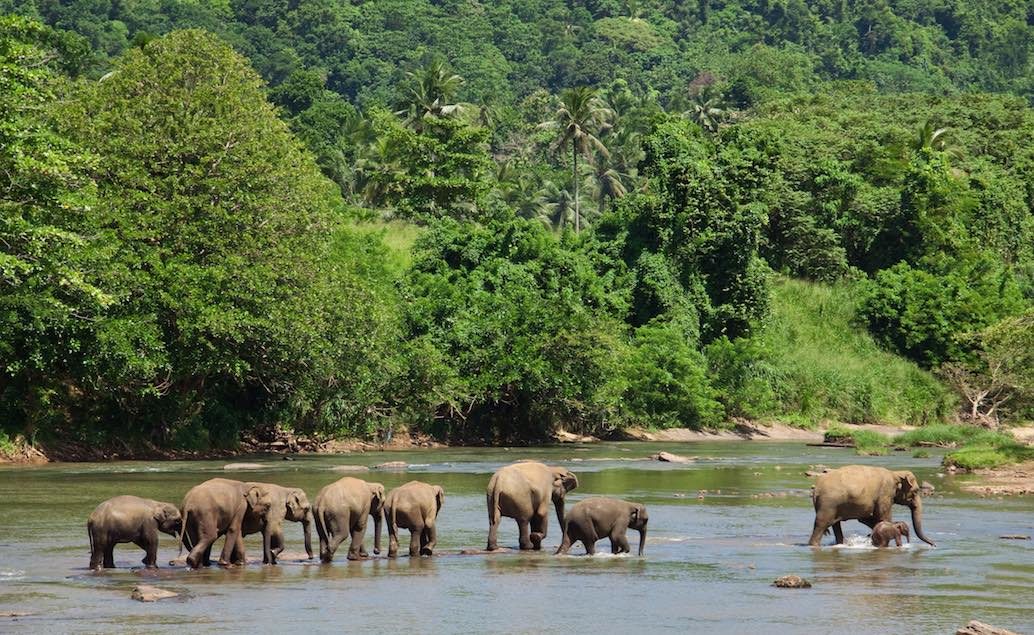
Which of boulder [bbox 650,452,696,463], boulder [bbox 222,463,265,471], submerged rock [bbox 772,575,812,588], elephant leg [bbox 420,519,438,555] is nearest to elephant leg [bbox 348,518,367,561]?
elephant leg [bbox 420,519,438,555]

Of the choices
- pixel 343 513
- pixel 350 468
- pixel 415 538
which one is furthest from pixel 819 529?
pixel 350 468

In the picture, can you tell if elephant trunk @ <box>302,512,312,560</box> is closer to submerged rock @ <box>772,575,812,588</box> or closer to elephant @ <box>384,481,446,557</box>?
elephant @ <box>384,481,446,557</box>

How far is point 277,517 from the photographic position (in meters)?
23.2

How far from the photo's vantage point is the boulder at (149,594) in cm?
1947

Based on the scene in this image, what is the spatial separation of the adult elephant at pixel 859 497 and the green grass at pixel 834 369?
1769 inches

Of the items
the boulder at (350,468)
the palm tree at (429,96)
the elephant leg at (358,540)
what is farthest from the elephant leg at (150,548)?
the palm tree at (429,96)

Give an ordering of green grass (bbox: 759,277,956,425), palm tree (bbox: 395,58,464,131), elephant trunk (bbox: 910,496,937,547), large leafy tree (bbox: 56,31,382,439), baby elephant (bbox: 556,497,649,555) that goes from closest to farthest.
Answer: baby elephant (bbox: 556,497,649,555)
elephant trunk (bbox: 910,496,937,547)
large leafy tree (bbox: 56,31,382,439)
green grass (bbox: 759,277,956,425)
palm tree (bbox: 395,58,464,131)

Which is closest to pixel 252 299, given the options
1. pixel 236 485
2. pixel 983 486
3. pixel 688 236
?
pixel 983 486

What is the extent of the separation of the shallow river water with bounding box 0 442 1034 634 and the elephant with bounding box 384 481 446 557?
332 millimetres

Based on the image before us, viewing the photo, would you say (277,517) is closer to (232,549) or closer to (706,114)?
(232,549)

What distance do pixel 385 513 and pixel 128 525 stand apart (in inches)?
153

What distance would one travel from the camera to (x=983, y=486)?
39.3m

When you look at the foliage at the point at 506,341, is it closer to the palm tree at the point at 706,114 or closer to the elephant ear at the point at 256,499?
the elephant ear at the point at 256,499

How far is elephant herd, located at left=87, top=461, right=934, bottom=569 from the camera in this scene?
22.4m
